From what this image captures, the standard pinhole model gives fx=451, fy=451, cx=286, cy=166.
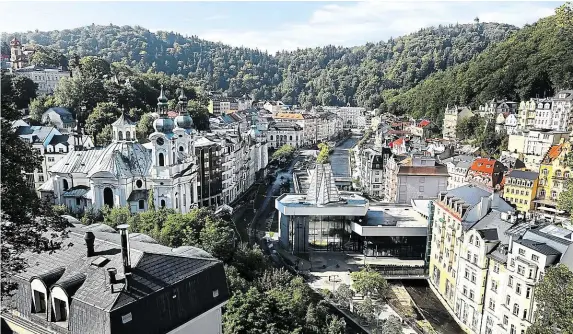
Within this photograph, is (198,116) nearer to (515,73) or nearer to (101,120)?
(101,120)

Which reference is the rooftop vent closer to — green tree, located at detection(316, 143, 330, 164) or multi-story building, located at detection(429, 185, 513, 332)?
multi-story building, located at detection(429, 185, 513, 332)

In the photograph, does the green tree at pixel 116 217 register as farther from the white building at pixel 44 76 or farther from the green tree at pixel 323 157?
the white building at pixel 44 76

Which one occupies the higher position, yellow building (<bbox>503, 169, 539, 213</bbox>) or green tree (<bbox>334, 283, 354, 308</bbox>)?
yellow building (<bbox>503, 169, 539, 213</bbox>)

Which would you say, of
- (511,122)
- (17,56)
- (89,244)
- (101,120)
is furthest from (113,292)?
(17,56)

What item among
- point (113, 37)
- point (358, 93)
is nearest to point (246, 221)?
point (358, 93)

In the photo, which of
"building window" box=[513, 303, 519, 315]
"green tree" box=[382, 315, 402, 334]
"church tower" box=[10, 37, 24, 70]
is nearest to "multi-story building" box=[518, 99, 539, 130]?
"building window" box=[513, 303, 519, 315]

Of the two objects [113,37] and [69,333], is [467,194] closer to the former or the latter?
[69,333]

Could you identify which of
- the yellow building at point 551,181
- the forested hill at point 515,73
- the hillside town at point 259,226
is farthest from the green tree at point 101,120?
the forested hill at point 515,73
